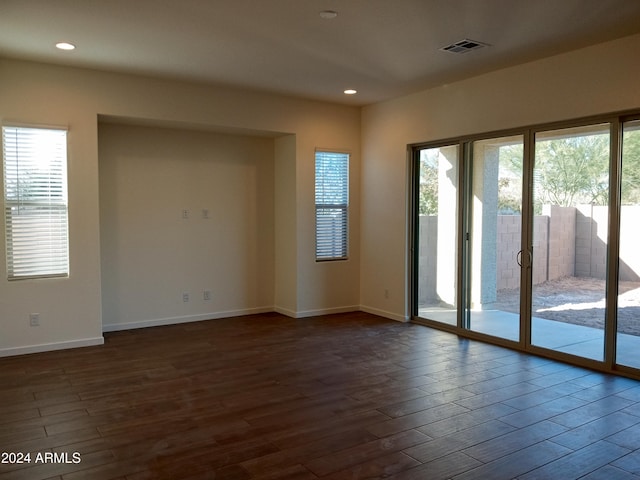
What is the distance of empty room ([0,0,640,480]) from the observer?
3238 millimetres

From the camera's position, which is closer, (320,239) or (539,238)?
(539,238)

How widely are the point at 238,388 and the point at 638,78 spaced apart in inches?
159

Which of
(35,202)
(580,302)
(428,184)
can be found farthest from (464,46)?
(35,202)

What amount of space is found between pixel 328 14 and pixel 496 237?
2937 millimetres

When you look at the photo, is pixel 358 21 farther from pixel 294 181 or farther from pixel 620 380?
pixel 620 380

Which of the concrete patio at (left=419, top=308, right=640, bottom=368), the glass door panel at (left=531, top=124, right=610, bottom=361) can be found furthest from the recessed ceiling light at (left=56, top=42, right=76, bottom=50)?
the concrete patio at (left=419, top=308, right=640, bottom=368)

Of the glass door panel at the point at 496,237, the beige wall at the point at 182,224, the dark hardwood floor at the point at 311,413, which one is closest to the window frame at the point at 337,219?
the beige wall at the point at 182,224

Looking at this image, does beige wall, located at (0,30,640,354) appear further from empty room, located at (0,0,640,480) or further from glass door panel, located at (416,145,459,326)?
glass door panel, located at (416,145,459,326)

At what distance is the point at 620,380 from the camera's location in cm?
421

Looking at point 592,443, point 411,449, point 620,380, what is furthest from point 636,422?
point 411,449

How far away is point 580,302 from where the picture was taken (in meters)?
4.71

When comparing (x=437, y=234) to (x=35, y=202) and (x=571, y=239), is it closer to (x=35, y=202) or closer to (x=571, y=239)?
(x=571, y=239)

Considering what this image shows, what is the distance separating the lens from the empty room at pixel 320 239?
3.24 meters

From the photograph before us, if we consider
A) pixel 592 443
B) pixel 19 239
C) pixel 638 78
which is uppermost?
pixel 638 78
